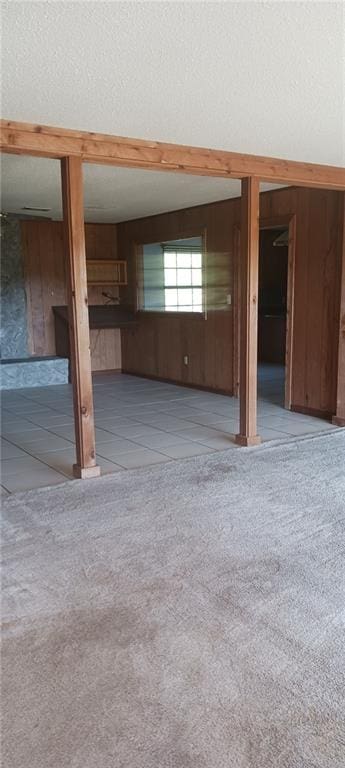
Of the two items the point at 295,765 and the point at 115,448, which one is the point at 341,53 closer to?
the point at 295,765

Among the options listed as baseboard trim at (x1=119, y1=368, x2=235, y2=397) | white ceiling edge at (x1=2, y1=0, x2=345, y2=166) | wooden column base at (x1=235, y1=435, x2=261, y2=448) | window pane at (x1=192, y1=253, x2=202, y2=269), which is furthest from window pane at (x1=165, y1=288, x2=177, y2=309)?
white ceiling edge at (x1=2, y1=0, x2=345, y2=166)

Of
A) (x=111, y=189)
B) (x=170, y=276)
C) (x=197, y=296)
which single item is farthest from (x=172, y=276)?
(x=111, y=189)

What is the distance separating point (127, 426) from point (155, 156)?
2557 millimetres

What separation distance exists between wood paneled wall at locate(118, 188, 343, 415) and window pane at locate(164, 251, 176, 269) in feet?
1.04

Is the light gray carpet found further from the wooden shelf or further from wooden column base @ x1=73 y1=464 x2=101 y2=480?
the wooden shelf

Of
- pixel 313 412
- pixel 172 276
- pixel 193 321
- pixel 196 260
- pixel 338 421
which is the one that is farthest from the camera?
pixel 172 276

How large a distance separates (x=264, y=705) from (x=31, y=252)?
7.31 metres

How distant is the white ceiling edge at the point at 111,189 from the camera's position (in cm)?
466

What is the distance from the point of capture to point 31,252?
8.10 meters

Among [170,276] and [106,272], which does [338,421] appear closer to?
[170,276]

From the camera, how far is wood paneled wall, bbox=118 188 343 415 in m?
5.52

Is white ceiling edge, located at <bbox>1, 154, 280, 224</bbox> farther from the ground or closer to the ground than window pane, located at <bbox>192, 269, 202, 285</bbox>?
farther from the ground

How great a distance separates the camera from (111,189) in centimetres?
567

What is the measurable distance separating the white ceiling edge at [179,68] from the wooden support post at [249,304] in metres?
0.66
